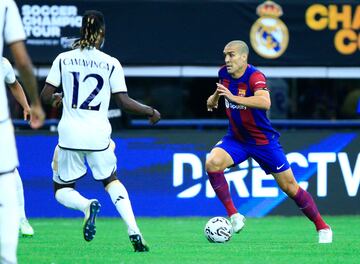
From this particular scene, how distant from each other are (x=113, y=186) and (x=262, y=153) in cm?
225

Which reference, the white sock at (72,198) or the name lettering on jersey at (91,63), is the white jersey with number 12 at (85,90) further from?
the white sock at (72,198)

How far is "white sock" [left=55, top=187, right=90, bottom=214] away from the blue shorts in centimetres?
226

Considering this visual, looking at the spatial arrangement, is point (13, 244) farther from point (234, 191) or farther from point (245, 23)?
point (245, 23)

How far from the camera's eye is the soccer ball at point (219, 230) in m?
11.6

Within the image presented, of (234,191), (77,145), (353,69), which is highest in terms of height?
(77,145)

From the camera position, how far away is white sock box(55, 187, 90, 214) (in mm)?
10250

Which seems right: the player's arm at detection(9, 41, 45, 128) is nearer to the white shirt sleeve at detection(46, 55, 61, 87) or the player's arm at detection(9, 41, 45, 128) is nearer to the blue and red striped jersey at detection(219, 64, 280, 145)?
the white shirt sleeve at detection(46, 55, 61, 87)

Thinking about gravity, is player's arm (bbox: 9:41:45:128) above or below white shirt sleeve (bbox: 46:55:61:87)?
above

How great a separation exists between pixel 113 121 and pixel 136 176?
114cm

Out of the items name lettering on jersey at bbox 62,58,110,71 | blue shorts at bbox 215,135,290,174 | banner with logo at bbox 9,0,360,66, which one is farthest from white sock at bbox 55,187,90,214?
banner with logo at bbox 9,0,360,66

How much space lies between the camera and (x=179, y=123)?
17312 millimetres

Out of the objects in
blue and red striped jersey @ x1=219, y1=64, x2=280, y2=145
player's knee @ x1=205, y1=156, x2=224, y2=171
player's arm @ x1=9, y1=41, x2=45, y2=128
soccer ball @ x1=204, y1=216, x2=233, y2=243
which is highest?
player's arm @ x1=9, y1=41, x2=45, y2=128

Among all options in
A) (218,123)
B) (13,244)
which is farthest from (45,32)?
(13,244)

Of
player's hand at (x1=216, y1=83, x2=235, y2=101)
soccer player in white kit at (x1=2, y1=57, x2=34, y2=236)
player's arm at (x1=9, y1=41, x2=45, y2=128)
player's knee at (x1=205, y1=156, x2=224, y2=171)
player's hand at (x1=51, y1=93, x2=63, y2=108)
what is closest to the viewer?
player's arm at (x1=9, y1=41, x2=45, y2=128)
